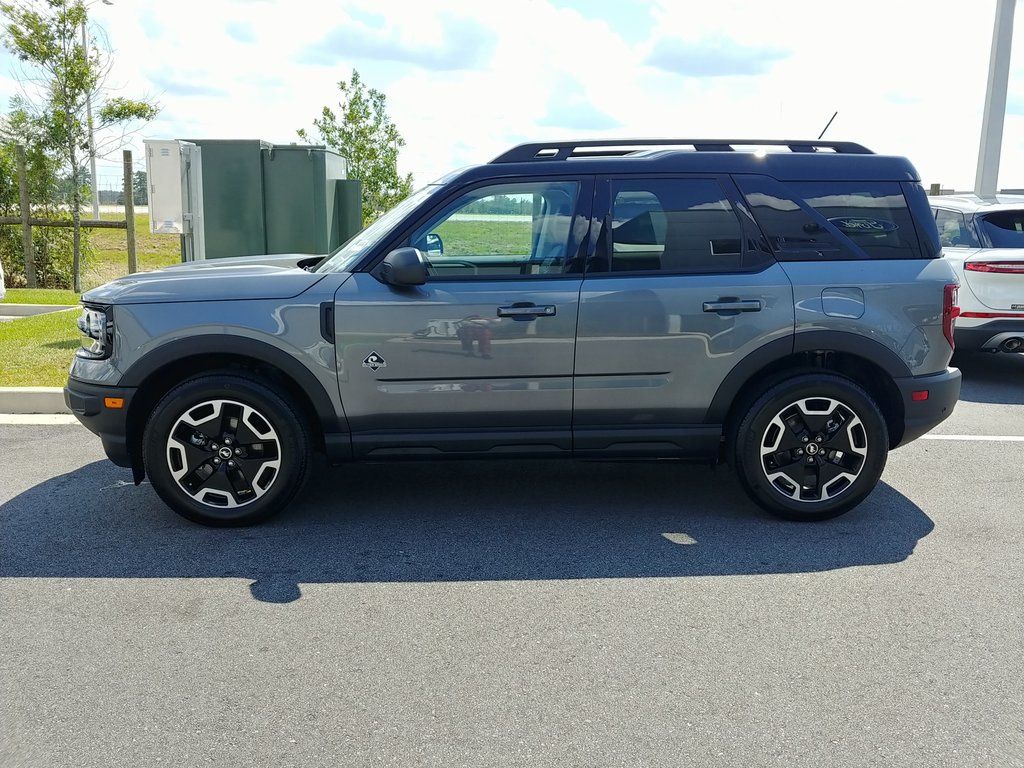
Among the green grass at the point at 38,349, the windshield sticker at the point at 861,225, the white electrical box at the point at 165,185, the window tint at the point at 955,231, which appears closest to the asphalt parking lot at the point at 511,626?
the windshield sticker at the point at 861,225

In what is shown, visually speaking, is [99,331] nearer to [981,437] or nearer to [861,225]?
[861,225]

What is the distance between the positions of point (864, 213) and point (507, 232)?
1852mm

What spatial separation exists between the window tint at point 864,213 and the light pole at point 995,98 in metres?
13.3

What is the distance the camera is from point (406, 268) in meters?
4.75

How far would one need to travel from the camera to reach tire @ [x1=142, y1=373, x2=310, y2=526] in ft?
16.1

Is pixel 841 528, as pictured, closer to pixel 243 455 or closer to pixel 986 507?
pixel 986 507

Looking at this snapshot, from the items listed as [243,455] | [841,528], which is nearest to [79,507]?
[243,455]

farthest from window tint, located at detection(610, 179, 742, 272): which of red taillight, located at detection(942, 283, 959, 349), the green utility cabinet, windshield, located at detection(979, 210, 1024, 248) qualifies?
the green utility cabinet

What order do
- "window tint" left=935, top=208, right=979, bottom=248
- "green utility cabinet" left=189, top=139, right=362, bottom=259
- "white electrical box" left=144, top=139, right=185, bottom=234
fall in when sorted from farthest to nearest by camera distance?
"green utility cabinet" left=189, top=139, right=362, bottom=259 < "white electrical box" left=144, top=139, right=185, bottom=234 < "window tint" left=935, top=208, right=979, bottom=248

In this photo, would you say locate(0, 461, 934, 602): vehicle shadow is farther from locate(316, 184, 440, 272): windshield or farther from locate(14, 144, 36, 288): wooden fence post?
locate(14, 144, 36, 288): wooden fence post

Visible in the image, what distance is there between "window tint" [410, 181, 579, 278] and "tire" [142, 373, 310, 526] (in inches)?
42.8

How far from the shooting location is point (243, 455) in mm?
5004

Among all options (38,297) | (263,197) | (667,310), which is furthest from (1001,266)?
(38,297)

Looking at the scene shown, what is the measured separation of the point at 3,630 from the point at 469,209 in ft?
9.19
